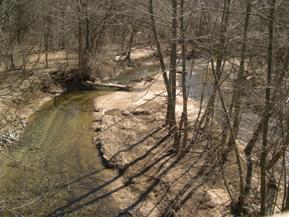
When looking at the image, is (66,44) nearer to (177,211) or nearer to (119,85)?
(119,85)

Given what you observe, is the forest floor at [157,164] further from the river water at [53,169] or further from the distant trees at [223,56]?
the river water at [53,169]

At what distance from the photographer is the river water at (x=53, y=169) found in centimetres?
955

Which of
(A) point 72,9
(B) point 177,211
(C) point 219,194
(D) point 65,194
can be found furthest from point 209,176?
(A) point 72,9

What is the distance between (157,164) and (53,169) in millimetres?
3093

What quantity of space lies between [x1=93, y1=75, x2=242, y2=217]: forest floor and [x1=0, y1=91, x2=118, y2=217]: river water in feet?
1.83

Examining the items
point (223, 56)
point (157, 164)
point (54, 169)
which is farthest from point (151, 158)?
point (223, 56)

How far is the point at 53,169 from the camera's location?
1152 centimetres

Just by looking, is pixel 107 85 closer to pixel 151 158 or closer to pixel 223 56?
pixel 151 158

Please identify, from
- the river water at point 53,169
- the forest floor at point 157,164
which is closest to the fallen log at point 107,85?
the forest floor at point 157,164

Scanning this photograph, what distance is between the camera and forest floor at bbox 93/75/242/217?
31.2 ft

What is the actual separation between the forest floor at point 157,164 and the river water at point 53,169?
1.83ft

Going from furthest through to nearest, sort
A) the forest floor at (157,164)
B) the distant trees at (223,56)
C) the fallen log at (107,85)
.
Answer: the fallen log at (107,85) < the forest floor at (157,164) < the distant trees at (223,56)

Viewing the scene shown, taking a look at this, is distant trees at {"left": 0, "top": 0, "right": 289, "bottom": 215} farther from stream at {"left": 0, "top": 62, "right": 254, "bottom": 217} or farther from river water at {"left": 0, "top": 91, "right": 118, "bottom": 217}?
river water at {"left": 0, "top": 91, "right": 118, "bottom": 217}

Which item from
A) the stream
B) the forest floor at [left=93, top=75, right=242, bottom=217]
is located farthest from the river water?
the forest floor at [left=93, top=75, right=242, bottom=217]
